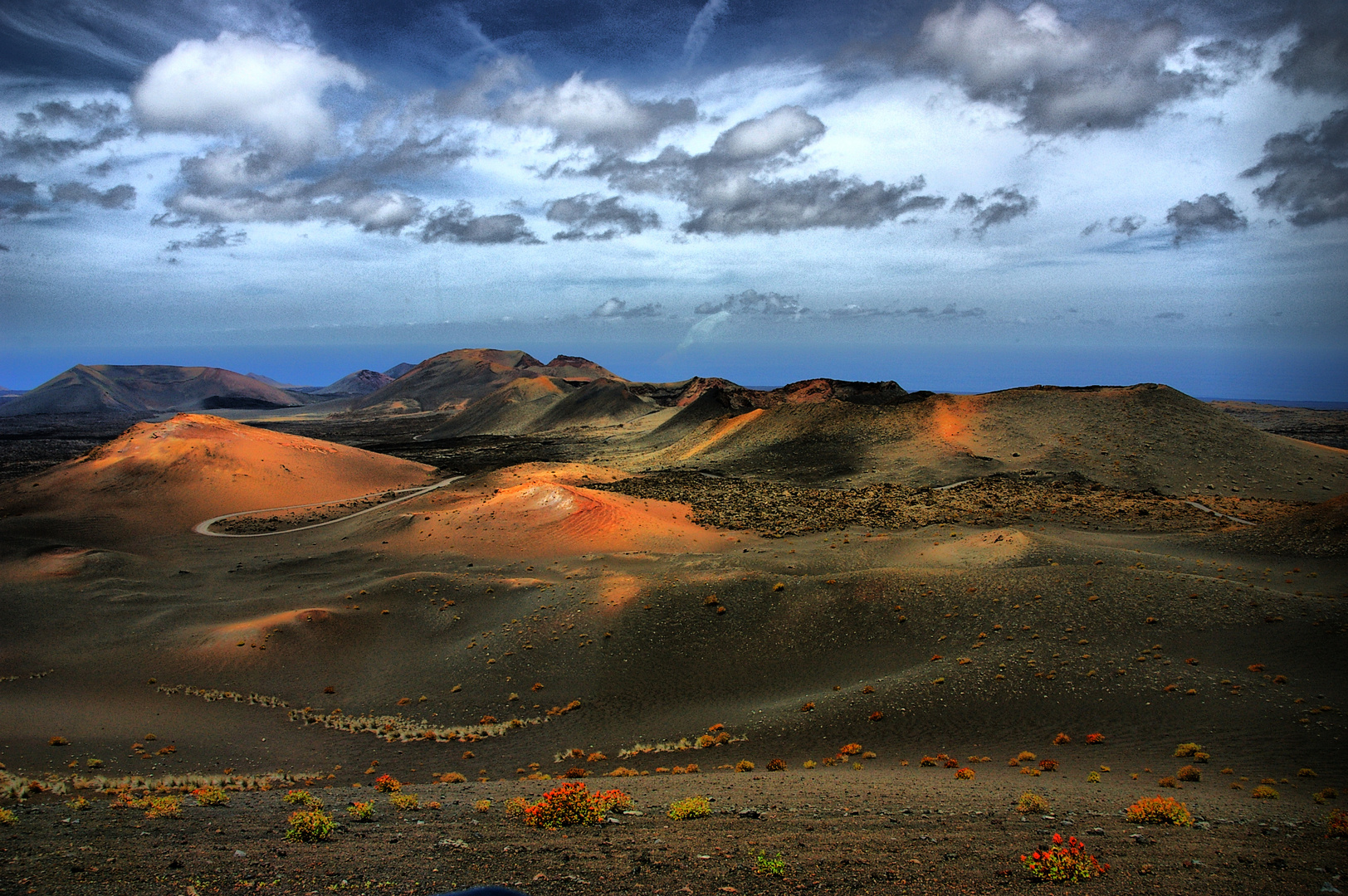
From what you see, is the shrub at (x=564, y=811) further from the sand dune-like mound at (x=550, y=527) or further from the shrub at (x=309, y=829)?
the sand dune-like mound at (x=550, y=527)

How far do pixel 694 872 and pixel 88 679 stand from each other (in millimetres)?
22706

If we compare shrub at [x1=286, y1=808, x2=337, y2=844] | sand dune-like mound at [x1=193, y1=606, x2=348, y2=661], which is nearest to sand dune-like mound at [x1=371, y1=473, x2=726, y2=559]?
sand dune-like mound at [x1=193, y1=606, x2=348, y2=661]

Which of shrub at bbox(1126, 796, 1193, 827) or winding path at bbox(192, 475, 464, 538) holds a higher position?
winding path at bbox(192, 475, 464, 538)

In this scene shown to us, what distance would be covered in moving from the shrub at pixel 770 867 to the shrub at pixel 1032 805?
439 centimetres

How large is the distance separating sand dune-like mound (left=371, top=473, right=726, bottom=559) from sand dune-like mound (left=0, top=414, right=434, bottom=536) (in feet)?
60.9

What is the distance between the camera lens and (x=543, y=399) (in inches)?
5418

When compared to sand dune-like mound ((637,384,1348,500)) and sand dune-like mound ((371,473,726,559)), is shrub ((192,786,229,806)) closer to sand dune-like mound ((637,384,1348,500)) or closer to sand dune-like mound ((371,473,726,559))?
sand dune-like mound ((371,473,726,559))

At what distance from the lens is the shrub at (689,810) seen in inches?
375

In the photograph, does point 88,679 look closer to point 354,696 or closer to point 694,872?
point 354,696

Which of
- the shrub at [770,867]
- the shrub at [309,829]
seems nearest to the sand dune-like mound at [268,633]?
the shrub at [309,829]

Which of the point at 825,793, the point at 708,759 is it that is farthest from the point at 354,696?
the point at 825,793

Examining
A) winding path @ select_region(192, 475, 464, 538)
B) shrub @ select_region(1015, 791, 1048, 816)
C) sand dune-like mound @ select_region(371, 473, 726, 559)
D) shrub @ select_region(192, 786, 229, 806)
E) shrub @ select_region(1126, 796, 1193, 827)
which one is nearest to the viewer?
shrub @ select_region(1126, 796, 1193, 827)

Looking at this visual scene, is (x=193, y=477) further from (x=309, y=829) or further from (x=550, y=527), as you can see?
(x=309, y=829)

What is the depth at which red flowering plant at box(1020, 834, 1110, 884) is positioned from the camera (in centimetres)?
729
